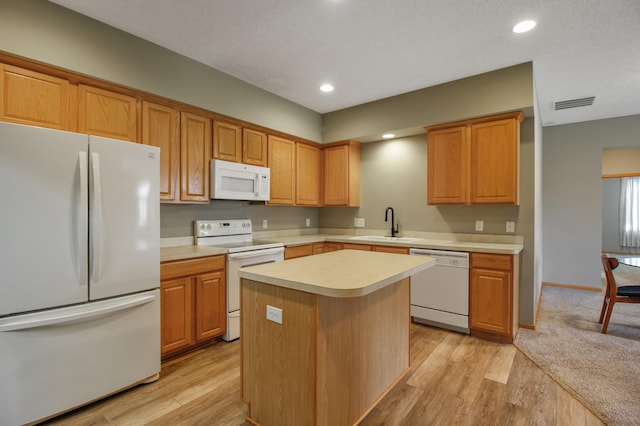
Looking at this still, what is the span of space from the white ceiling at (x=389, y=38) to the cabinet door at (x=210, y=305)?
213cm

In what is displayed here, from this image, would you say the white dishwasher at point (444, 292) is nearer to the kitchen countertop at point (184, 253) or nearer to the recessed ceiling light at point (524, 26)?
the recessed ceiling light at point (524, 26)

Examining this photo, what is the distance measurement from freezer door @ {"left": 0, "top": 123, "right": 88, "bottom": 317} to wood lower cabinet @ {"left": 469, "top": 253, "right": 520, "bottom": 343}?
131 inches

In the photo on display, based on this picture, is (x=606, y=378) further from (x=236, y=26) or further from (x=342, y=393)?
(x=236, y=26)

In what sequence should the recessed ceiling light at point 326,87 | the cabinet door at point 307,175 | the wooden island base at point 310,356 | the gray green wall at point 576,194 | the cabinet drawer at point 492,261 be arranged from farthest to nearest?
the gray green wall at point 576,194 → the cabinet door at point 307,175 → the recessed ceiling light at point 326,87 → the cabinet drawer at point 492,261 → the wooden island base at point 310,356

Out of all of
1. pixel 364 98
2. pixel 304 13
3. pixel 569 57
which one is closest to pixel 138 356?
pixel 304 13

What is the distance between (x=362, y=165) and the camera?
479 centimetres

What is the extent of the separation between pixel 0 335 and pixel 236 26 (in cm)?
257

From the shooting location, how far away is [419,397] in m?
2.15

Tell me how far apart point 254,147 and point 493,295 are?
3102 mm

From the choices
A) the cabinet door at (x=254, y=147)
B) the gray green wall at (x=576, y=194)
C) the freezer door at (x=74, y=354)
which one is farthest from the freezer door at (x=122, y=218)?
the gray green wall at (x=576, y=194)

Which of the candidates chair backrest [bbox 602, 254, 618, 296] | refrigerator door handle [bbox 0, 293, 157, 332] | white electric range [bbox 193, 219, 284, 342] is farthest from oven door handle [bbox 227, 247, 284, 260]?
chair backrest [bbox 602, 254, 618, 296]

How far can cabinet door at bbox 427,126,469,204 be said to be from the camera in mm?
Answer: 3541

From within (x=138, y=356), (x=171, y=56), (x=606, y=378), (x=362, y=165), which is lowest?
(x=606, y=378)

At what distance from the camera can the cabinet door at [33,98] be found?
2.06m
